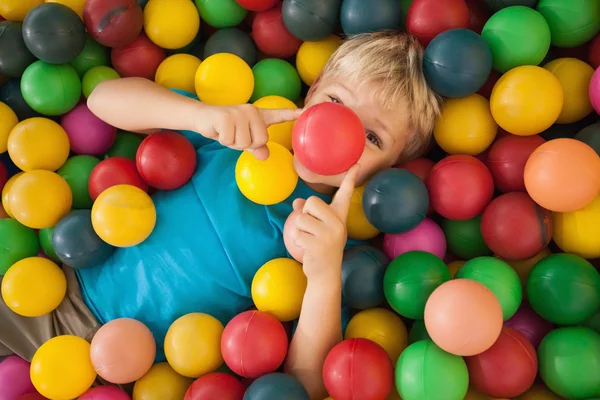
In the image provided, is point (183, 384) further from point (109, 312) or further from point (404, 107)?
point (404, 107)

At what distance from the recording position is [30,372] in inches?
55.3

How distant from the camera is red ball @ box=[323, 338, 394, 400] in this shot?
121 centimetres

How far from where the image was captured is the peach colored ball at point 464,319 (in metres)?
1.16

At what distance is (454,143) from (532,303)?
1.53ft

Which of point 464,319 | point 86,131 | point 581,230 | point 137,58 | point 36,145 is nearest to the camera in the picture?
point 464,319

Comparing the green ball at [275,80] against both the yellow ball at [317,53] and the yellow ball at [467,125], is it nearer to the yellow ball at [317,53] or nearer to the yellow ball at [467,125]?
the yellow ball at [317,53]

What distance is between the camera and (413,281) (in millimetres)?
1328

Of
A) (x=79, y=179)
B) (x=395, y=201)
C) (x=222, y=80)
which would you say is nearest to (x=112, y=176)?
(x=79, y=179)

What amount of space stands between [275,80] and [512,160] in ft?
2.49

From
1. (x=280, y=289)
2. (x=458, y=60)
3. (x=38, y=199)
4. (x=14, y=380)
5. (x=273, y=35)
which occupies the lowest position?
(x=14, y=380)

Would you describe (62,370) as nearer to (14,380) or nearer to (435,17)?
(14,380)

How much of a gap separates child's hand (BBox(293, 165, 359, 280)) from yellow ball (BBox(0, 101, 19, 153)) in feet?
3.15

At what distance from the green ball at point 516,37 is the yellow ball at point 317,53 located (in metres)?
0.47

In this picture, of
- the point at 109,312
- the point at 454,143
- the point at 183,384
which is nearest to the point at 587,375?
the point at 454,143
